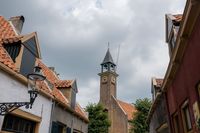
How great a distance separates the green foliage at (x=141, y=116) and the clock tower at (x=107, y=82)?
507 inches

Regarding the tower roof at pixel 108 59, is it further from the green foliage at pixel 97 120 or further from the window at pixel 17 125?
the window at pixel 17 125

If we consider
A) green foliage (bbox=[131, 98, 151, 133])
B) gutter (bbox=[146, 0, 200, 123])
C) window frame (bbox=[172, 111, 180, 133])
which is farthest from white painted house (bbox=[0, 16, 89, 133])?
green foliage (bbox=[131, 98, 151, 133])

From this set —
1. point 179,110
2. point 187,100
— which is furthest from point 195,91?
point 179,110

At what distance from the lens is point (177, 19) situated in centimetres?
928

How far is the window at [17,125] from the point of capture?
7.70m

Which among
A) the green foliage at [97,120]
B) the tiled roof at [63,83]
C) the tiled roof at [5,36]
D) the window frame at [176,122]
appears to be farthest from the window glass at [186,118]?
Answer: the green foliage at [97,120]

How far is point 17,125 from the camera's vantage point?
27.6ft

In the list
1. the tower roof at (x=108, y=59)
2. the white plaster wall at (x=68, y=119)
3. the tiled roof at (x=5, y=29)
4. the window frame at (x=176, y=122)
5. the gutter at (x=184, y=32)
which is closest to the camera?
the gutter at (x=184, y=32)

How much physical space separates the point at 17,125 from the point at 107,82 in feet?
125

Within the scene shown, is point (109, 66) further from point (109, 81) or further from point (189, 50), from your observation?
point (189, 50)

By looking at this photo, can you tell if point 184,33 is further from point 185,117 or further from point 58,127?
point 58,127

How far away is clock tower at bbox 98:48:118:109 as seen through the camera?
44844mm

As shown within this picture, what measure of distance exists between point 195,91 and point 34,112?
621 cm

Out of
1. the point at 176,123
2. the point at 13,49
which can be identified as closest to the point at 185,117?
the point at 176,123
